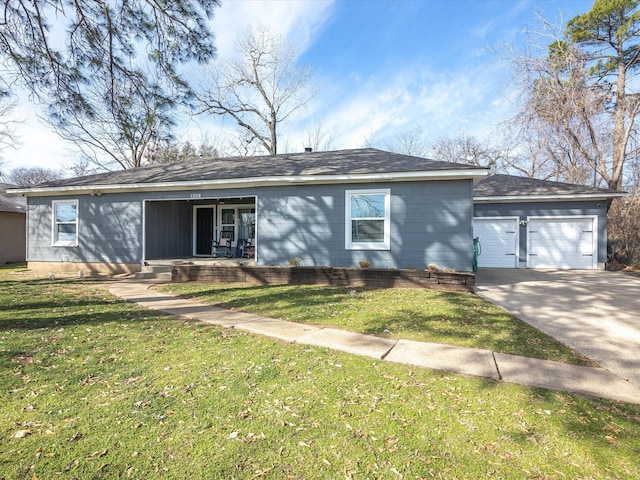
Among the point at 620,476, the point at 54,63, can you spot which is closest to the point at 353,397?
the point at 620,476

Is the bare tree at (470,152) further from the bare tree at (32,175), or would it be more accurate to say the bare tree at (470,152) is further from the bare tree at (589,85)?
the bare tree at (32,175)

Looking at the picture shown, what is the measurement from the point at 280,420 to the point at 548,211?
1367 cm

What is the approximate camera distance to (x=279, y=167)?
10.9 m

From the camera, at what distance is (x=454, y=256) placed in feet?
28.6

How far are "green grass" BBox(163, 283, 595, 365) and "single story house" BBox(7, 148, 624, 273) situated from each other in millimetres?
1975

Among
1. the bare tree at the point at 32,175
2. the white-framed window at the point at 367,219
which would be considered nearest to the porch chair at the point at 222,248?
the white-framed window at the point at 367,219

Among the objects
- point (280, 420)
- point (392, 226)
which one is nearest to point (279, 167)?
point (392, 226)

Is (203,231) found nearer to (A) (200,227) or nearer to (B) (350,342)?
(A) (200,227)

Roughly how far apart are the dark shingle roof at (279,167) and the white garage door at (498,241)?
4.89 meters

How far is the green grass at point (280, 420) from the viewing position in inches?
79.1

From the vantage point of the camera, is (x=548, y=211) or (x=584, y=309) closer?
(x=584, y=309)

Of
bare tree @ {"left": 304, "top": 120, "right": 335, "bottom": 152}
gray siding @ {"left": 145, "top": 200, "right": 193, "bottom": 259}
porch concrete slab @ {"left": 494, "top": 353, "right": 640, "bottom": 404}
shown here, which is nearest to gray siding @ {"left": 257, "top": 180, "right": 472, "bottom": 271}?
gray siding @ {"left": 145, "top": 200, "right": 193, "bottom": 259}

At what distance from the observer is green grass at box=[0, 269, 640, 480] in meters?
2.01

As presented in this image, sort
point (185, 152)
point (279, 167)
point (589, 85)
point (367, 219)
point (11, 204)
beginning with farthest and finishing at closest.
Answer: point (185, 152), point (11, 204), point (589, 85), point (279, 167), point (367, 219)
